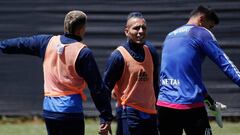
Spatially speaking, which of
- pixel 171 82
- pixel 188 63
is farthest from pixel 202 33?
pixel 171 82

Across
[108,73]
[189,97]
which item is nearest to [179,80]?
[189,97]

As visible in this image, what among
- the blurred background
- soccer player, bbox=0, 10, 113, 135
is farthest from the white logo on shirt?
the blurred background

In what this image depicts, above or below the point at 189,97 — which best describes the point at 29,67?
below

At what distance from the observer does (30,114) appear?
11.7m

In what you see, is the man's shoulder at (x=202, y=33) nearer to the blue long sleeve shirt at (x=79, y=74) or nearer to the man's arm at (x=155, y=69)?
the man's arm at (x=155, y=69)

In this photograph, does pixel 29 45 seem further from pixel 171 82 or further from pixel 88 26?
pixel 88 26

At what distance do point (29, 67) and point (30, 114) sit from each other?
74cm

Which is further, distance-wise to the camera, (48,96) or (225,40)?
(225,40)

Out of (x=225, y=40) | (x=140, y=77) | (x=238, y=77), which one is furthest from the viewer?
(x=225, y=40)

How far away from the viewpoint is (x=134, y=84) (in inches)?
260

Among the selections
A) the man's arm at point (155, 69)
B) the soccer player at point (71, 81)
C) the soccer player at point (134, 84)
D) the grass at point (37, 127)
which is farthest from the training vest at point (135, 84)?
the grass at point (37, 127)

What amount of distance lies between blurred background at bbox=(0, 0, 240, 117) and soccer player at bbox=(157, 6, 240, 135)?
5.06 metres

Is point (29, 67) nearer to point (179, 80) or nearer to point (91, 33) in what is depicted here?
point (91, 33)

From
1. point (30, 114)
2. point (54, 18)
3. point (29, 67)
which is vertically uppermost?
point (54, 18)
